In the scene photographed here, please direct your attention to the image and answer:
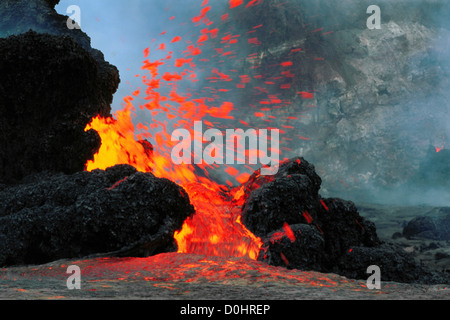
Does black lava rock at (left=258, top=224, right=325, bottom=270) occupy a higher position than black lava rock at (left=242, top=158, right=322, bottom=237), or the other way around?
black lava rock at (left=242, top=158, right=322, bottom=237)

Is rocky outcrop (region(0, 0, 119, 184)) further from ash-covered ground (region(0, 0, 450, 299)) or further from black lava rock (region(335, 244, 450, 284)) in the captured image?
black lava rock (region(335, 244, 450, 284))

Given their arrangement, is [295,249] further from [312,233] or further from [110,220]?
[110,220]

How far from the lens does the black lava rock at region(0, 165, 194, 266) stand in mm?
7852

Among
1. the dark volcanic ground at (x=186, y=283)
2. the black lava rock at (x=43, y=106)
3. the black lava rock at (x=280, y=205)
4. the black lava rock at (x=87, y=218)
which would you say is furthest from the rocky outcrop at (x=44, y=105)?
the black lava rock at (x=280, y=205)

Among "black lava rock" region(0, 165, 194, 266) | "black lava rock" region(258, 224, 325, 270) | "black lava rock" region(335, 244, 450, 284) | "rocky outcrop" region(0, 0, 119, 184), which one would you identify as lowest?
"black lava rock" region(335, 244, 450, 284)

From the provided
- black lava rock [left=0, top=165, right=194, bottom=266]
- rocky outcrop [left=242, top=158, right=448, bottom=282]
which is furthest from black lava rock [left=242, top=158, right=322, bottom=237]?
black lava rock [left=0, top=165, right=194, bottom=266]

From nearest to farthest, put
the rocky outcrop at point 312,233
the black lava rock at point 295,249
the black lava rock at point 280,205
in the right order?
the black lava rock at point 295,249 → the rocky outcrop at point 312,233 → the black lava rock at point 280,205

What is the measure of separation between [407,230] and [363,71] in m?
56.5

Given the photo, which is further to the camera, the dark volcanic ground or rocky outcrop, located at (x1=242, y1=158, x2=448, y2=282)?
rocky outcrop, located at (x1=242, y1=158, x2=448, y2=282)

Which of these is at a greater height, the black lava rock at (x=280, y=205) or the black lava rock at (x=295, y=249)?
the black lava rock at (x=280, y=205)

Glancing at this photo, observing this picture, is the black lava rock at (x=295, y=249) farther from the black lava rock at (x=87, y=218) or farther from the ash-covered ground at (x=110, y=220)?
the black lava rock at (x=87, y=218)

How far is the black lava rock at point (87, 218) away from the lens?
7852mm

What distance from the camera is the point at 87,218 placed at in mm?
7879
